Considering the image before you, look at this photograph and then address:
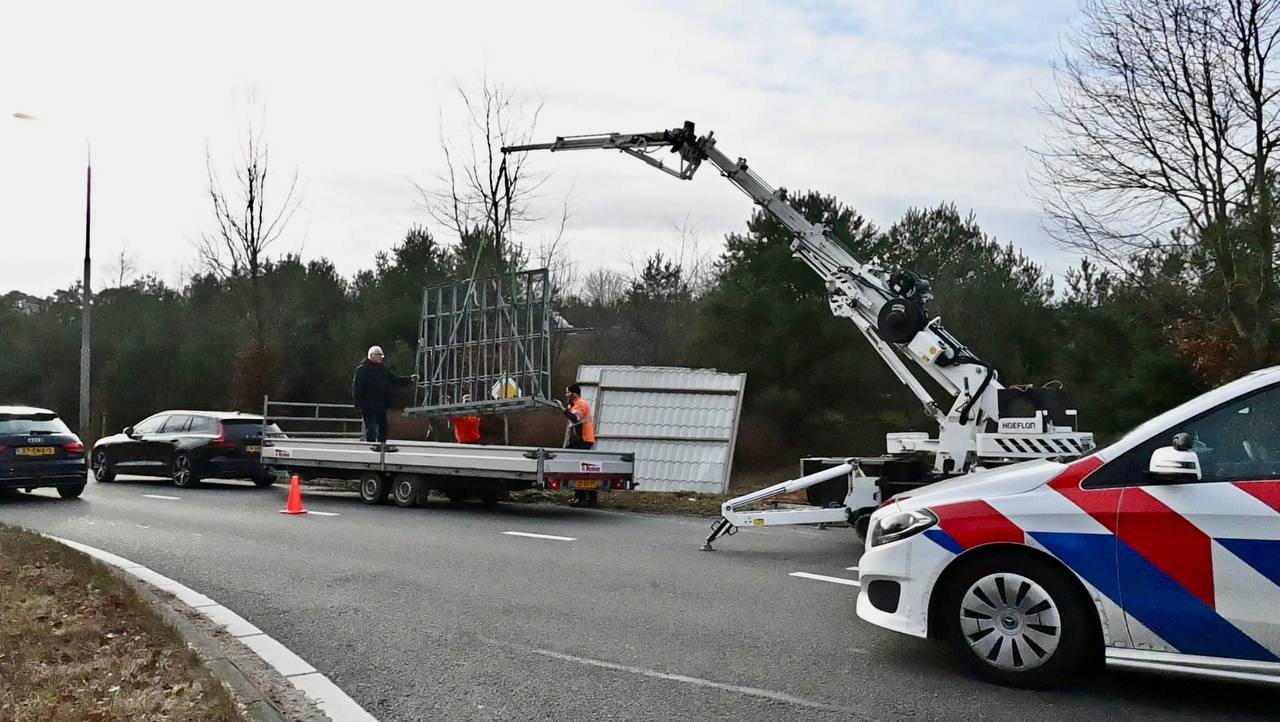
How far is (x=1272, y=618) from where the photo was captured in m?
4.77

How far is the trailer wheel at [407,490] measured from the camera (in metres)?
14.4

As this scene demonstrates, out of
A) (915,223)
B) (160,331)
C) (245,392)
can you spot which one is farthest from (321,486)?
(160,331)

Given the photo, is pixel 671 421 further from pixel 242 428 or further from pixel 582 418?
pixel 242 428

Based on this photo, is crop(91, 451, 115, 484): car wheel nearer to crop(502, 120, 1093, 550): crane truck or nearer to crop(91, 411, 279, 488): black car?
crop(91, 411, 279, 488): black car

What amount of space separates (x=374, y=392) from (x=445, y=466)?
9.45 feet

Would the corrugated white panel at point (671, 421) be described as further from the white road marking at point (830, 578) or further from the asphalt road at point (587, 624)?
the white road marking at point (830, 578)

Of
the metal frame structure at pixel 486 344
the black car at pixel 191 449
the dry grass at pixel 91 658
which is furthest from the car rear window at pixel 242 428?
the dry grass at pixel 91 658

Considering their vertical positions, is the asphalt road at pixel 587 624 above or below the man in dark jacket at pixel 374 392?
below

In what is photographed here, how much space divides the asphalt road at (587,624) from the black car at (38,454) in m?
3.22

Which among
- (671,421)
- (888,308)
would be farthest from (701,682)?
(671,421)

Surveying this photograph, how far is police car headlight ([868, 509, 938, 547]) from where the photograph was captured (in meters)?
5.61

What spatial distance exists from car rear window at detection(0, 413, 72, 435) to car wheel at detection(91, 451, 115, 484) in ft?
11.7

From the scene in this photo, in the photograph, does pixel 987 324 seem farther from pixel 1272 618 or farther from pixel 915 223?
pixel 1272 618

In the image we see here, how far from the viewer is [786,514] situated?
984cm
